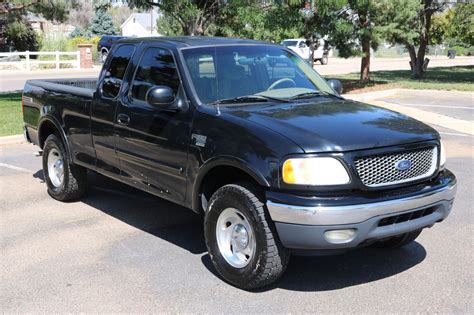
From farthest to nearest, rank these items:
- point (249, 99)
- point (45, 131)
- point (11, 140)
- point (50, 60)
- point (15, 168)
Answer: point (50, 60) → point (11, 140) → point (15, 168) → point (45, 131) → point (249, 99)

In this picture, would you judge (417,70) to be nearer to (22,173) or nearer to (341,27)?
(341,27)

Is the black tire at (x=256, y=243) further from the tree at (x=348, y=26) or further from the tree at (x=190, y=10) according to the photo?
the tree at (x=348, y=26)

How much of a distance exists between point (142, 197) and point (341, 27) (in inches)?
514

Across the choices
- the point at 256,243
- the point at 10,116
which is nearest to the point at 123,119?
the point at 256,243

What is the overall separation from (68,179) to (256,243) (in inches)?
130

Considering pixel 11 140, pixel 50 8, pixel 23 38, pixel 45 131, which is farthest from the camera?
→ pixel 23 38

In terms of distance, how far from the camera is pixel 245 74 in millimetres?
5215

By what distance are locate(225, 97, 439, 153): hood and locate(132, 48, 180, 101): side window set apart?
76 centimetres

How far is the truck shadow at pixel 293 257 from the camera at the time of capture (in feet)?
15.0

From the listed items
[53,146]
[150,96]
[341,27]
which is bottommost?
[53,146]

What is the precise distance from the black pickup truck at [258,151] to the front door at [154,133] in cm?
1

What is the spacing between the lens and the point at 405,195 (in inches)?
163

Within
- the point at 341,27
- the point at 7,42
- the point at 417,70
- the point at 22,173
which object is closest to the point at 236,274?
the point at 22,173

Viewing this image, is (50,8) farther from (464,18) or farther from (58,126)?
(464,18)
